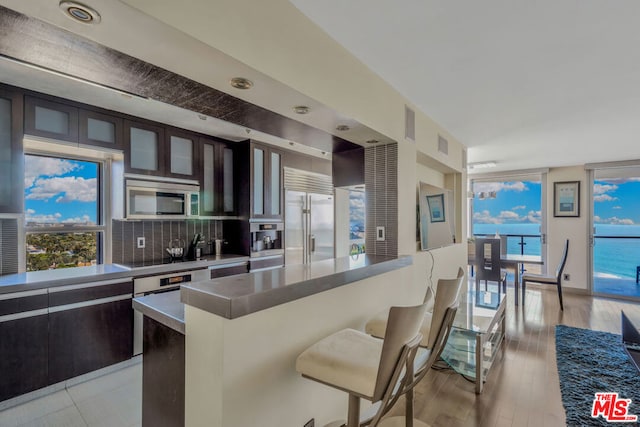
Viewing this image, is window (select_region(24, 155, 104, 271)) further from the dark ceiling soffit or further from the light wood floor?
the light wood floor

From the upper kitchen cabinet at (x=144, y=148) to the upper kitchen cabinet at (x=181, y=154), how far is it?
0.08 m

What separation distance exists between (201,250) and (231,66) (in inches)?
122

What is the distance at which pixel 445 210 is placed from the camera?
330 centimetres

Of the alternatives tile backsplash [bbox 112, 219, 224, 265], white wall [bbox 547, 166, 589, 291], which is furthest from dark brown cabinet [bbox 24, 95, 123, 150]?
white wall [bbox 547, 166, 589, 291]

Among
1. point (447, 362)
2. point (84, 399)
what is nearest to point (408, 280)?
point (447, 362)

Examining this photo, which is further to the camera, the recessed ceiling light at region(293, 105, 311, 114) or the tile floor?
the tile floor

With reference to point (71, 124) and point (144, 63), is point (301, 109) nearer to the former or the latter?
point (144, 63)

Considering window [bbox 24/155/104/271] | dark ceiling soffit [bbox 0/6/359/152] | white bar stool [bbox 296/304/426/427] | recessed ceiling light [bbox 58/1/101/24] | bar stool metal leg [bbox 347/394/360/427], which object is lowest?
bar stool metal leg [bbox 347/394/360/427]

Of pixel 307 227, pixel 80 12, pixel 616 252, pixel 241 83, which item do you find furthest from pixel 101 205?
pixel 616 252

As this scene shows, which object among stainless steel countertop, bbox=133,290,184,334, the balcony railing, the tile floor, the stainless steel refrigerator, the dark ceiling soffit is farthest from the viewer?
the balcony railing

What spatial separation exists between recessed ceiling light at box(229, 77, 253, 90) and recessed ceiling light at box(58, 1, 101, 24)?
52 centimetres

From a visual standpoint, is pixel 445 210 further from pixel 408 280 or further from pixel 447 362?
pixel 447 362

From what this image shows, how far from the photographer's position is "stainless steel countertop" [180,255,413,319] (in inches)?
46.4

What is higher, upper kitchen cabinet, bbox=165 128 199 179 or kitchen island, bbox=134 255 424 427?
upper kitchen cabinet, bbox=165 128 199 179
